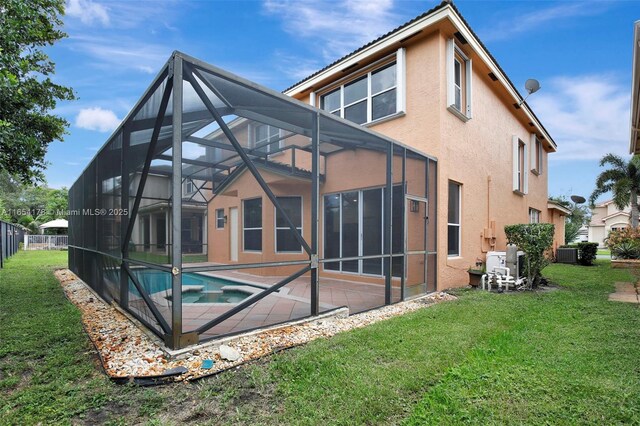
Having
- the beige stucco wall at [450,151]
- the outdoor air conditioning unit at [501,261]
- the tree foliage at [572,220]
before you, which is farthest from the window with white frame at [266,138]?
the tree foliage at [572,220]

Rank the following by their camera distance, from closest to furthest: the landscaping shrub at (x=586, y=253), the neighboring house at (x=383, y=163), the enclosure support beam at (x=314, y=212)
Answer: the enclosure support beam at (x=314, y=212), the neighboring house at (x=383, y=163), the landscaping shrub at (x=586, y=253)

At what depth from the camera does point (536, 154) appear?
14.7 meters

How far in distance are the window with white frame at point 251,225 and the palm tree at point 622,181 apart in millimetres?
24417

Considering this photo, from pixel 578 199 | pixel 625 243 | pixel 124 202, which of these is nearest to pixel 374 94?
pixel 124 202

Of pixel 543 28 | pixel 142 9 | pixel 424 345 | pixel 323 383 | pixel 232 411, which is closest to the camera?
pixel 232 411

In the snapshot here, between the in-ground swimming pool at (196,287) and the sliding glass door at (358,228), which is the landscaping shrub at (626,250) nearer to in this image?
the sliding glass door at (358,228)

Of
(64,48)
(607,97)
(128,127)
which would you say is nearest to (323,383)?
(128,127)

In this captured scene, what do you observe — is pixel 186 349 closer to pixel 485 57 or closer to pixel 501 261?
pixel 501 261

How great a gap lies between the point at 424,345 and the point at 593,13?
12.0 m

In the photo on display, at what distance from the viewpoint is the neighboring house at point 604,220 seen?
39.2 metres

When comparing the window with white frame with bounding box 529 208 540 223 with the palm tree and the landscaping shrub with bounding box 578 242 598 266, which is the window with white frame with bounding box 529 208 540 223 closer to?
the landscaping shrub with bounding box 578 242 598 266

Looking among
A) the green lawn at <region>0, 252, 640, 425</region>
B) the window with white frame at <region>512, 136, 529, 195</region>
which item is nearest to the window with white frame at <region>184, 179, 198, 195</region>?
the green lawn at <region>0, 252, 640, 425</region>

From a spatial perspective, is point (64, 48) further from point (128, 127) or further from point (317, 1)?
point (317, 1)

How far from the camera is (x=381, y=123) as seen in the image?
857 cm
